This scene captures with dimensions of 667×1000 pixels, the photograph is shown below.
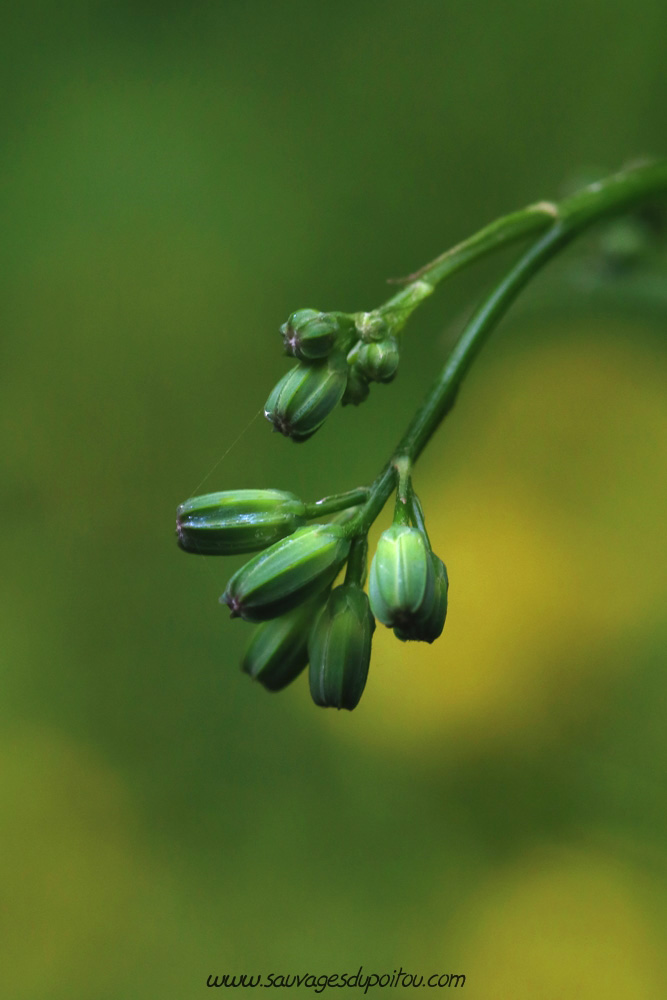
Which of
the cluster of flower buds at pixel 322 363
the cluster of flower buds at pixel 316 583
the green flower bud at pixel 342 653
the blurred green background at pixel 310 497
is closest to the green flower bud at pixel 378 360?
the cluster of flower buds at pixel 322 363

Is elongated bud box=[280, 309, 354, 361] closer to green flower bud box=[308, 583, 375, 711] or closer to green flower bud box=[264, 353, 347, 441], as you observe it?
green flower bud box=[264, 353, 347, 441]

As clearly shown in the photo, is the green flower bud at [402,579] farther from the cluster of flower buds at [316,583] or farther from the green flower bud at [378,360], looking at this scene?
the green flower bud at [378,360]

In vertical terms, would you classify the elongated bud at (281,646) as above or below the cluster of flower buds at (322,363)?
below

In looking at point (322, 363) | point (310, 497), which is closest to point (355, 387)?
point (322, 363)

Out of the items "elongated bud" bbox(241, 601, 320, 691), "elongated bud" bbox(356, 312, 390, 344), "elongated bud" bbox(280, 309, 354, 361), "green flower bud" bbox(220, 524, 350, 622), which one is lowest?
"elongated bud" bbox(241, 601, 320, 691)

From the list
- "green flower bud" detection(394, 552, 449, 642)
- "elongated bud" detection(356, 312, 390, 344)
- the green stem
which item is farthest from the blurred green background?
"green flower bud" detection(394, 552, 449, 642)
